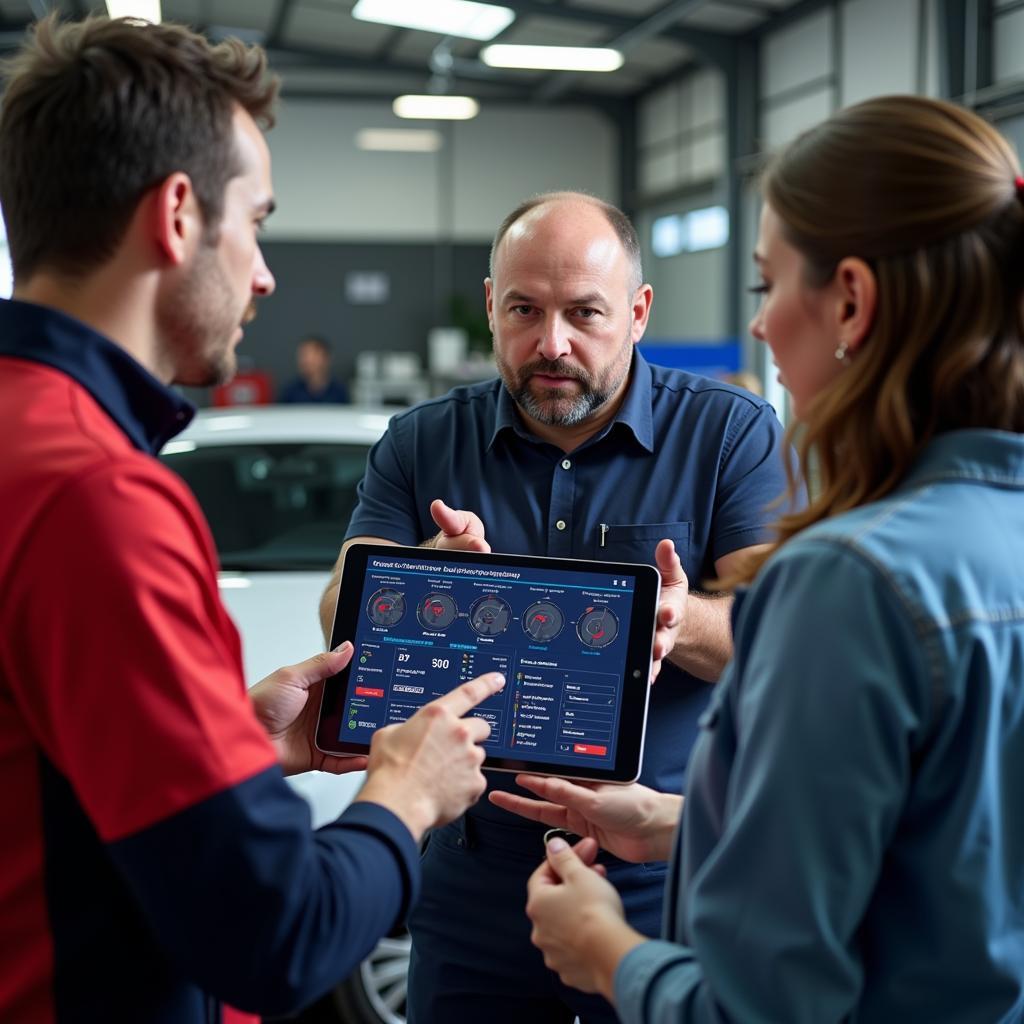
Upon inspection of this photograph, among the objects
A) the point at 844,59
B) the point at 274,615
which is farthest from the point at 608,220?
the point at 844,59

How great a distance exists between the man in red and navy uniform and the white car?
7.44ft

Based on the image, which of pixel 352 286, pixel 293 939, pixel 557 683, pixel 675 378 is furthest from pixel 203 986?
pixel 352 286

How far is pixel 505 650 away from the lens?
1637mm

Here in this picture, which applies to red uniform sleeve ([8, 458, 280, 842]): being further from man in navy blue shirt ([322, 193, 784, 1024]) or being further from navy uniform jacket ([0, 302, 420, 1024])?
man in navy blue shirt ([322, 193, 784, 1024])

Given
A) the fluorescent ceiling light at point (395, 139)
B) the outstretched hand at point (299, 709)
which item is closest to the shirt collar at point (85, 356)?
the outstretched hand at point (299, 709)

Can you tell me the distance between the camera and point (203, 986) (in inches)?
41.8

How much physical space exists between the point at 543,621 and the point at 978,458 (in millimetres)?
708

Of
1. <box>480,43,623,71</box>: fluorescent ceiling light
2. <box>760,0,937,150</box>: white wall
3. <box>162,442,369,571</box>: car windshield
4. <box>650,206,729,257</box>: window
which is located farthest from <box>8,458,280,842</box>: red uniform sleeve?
<box>650,206,729,257</box>: window

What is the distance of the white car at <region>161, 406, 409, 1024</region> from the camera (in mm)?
3566

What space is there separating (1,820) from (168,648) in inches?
8.8

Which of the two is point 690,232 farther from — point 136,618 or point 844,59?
point 136,618

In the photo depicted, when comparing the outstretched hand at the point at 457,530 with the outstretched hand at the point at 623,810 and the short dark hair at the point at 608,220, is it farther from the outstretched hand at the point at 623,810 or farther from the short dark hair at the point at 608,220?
the short dark hair at the point at 608,220

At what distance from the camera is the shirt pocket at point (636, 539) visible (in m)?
2.00

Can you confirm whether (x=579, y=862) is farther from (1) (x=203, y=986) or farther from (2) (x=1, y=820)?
(2) (x=1, y=820)
